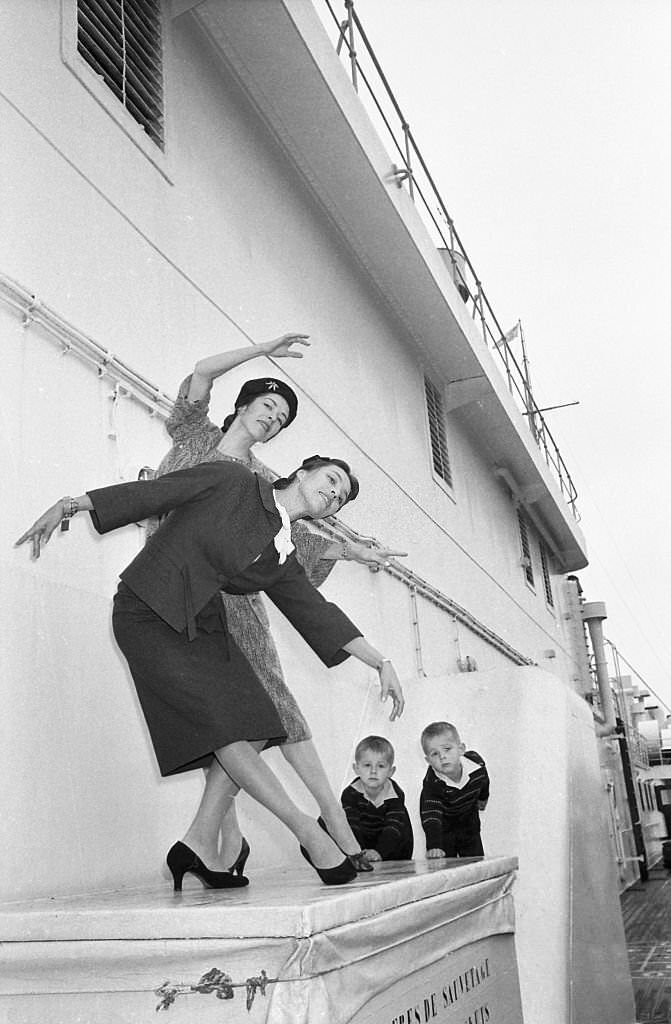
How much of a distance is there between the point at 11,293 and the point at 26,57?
962 millimetres

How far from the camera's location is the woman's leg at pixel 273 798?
2230mm

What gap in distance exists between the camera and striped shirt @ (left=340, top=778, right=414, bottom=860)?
11.5 feet

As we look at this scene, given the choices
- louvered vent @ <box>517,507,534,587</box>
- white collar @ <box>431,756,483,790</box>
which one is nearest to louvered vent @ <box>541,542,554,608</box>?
louvered vent @ <box>517,507,534,587</box>

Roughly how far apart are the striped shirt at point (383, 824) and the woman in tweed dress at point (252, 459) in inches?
33.2

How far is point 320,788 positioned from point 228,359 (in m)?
1.17

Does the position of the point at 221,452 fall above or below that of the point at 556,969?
above

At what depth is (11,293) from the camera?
9.33 ft

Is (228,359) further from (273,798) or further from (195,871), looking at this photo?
(195,871)

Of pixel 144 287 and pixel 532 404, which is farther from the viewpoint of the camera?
pixel 532 404

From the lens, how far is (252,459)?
287cm

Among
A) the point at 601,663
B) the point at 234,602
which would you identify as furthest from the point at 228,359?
the point at 601,663

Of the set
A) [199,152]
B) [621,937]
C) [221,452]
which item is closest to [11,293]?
[221,452]

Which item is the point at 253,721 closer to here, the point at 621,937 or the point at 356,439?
the point at 621,937

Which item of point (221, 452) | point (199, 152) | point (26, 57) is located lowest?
point (221, 452)
